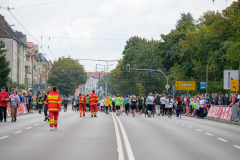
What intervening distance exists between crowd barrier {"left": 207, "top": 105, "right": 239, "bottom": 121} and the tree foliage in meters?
3.53

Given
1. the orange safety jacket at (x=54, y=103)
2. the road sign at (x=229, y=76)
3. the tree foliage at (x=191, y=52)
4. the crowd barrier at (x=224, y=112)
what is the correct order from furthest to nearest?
the tree foliage at (x=191, y=52) < the road sign at (x=229, y=76) < the crowd barrier at (x=224, y=112) < the orange safety jacket at (x=54, y=103)

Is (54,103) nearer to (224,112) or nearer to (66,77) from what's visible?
(224,112)

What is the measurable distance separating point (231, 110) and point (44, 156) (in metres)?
19.2

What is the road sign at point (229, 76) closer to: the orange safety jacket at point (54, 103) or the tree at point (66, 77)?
the orange safety jacket at point (54, 103)

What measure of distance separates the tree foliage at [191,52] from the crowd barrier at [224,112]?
3530mm

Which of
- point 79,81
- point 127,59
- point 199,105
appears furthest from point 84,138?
point 79,81

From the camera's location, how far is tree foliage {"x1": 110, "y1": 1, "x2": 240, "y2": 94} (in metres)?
Result: 35.6

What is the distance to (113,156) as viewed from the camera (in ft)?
32.0

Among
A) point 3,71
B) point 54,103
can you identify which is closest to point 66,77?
point 3,71

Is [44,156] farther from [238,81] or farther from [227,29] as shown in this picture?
[227,29]

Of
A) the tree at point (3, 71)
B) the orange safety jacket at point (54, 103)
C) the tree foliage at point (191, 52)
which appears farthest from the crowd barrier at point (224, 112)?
the tree at point (3, 71)

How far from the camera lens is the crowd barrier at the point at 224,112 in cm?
2605

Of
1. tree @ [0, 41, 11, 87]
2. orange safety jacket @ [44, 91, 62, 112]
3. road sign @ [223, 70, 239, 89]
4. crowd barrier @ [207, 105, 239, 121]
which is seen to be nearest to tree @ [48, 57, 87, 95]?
tree @ [0, 41, 11, 87]

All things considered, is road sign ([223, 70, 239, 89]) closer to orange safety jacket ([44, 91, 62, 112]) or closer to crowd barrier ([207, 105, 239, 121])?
crowd barrier ([207, 105, 239, 121])
